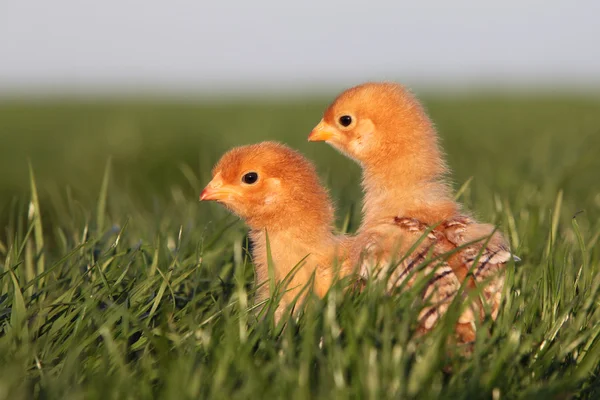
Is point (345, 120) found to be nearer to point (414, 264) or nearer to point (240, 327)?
point (414, 264)

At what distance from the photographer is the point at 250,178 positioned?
4477 millimetres

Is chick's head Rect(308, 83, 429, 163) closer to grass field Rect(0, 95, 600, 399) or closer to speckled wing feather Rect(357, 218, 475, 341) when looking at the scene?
speckled wing feather Rect(357, 218, 475, 341)

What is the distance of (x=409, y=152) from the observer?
4.54 meters

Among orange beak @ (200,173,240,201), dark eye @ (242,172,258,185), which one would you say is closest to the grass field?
orange beak @ (200,173,240,201)

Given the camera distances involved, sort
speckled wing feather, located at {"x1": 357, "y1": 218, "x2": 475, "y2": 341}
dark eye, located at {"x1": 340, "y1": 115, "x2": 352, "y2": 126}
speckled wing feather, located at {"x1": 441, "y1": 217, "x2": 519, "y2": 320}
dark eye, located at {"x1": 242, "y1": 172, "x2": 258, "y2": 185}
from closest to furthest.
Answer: speckled wing feather, located at {"x1": 357, "y1": 218, "x2": 475, "y2": 341}
speckled wing feather, located at {"x1": 441, "y1": 217, "x2": 519, "y2": 320}
dark eye, located at {"x1": 242, "y1": 172, "x2": 258, "y2": 185}
dark eye, located at {"x1": 340, "y1": 115, "x2": 352, "y2": 126}

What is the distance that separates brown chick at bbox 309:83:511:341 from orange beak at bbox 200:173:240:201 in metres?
0.74

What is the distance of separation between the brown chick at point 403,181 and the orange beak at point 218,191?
2.42 ft

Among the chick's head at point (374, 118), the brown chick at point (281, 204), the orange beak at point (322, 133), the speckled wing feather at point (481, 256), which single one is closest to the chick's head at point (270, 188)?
the brown chick at point (281, 204)

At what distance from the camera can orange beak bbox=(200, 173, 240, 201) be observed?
4542mm

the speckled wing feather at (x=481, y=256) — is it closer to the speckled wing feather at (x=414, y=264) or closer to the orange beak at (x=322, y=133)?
the speckled wing feather at (x=414, y=264)

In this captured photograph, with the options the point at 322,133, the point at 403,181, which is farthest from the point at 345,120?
the point at 403,181

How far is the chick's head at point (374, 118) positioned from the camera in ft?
15.1

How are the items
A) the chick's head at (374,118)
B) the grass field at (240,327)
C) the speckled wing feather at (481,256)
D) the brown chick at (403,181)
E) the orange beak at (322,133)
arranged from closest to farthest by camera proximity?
the grass field at (240,327) < the speckled wing feather at (481,256) < the brown chick at (403,181) < the chick's head at (374,118) < the orange beak at (322,133)

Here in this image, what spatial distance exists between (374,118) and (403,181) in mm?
423
